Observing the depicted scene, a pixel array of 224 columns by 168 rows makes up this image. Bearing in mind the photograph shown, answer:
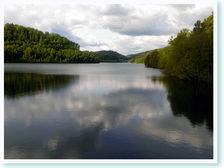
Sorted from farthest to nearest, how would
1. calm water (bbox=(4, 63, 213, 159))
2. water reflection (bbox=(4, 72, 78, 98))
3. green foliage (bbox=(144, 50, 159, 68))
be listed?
green foliage (bbox=(144, 50, 159, 68)) → water reflection (bbox=(4, 72, 78, 98)) → calm water (bbox=(4, 63, 213, 159))

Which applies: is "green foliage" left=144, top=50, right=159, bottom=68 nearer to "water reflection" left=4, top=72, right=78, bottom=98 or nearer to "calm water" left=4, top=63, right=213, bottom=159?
"water reflection" left=4, top=72, right=78, bottom=98

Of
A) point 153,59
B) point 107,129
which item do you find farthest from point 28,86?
point 153,59

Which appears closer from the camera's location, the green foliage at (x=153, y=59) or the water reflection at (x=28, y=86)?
the water reflection at (x=28, y=86)

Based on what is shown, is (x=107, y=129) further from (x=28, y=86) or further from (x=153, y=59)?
(x=153, y=59)

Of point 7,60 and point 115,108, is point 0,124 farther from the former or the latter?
point 7,60

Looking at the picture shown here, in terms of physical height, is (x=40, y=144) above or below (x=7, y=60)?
below

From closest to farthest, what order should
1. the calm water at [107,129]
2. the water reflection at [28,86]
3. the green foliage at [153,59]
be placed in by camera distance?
1. the calm water at [107,129]
2. the water reflection at [28,86]
3. the green foliage at [153,59]

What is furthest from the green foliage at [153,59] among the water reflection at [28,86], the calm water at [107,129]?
the calm water at [107,129]

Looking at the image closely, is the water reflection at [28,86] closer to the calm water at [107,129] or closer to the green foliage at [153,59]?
the calm water at [107,129]

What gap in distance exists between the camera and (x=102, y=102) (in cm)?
2327

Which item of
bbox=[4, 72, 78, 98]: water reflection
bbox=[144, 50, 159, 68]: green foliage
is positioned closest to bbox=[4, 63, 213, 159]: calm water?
bbox=[4, 72, 78, 98]: water reflection

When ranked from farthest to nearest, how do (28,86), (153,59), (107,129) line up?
(153,59)
(28,86)
(107,129)
